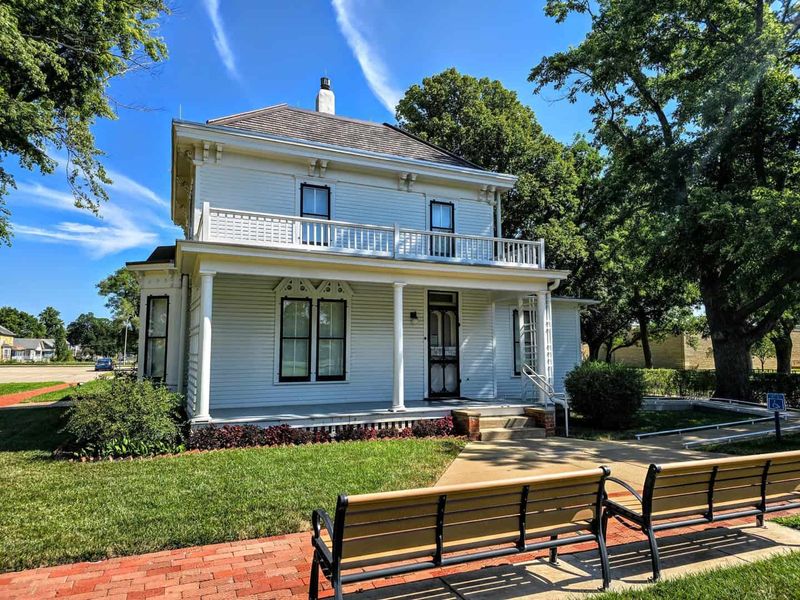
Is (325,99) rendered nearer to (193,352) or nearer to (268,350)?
(268,350)

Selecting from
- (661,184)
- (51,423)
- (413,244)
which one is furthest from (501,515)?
(661,184)

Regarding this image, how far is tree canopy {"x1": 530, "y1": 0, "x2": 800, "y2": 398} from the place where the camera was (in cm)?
1421

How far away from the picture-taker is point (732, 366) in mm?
16688

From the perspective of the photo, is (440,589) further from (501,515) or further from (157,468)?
(157,468)

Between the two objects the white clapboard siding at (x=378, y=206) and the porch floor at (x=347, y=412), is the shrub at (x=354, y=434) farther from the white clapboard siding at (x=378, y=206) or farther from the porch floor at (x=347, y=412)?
the white clapboard siding at (x=378, y=206)

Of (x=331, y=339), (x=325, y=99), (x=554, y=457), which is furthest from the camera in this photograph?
(x=325, y=99)

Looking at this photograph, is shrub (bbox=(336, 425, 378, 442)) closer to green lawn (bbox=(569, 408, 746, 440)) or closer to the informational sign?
green lawn (bbox=(569, 408, 746, 440))

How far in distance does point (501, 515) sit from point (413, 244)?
985 cm

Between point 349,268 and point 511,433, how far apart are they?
17.6 feet

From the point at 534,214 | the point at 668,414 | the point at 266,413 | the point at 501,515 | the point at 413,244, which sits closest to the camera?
the point at 501,515

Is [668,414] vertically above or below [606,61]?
below

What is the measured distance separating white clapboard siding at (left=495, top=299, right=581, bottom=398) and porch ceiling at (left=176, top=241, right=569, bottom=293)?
217 centimetres

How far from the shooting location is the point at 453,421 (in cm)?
1154

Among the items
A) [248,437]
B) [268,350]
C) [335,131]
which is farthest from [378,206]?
[248,437]
